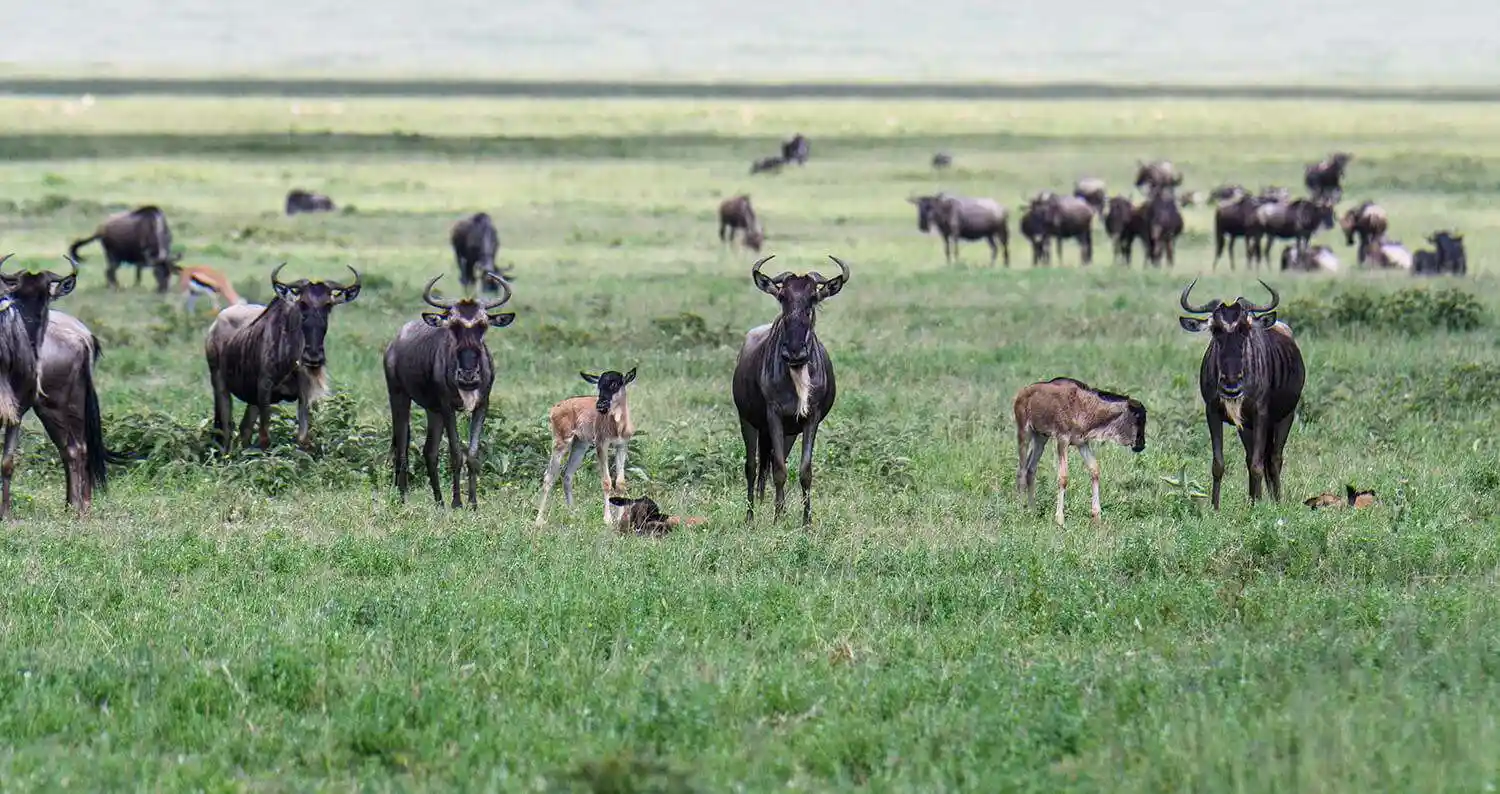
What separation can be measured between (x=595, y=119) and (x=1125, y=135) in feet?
75.6

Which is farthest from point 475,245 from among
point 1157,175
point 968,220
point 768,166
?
point 768,166

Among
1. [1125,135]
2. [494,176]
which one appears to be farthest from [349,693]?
[1125,135]

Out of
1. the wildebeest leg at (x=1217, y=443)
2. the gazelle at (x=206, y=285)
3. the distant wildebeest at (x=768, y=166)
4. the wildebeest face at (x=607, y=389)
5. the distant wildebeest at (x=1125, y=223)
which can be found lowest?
the distant wildebeest at (x=768, y=166)

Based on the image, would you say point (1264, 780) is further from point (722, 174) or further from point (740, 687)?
point (722, 174)

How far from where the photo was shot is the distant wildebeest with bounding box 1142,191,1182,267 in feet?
119

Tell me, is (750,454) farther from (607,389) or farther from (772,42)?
(772,42)

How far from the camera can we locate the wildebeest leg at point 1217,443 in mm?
13086

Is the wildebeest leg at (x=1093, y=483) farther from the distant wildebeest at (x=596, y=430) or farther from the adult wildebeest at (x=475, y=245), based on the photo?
the adult wildebeest at (x=475, y=245)

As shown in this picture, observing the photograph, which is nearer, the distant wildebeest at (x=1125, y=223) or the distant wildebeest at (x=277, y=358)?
the distant wildebeest at (x=277, y=358)

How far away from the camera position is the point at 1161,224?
119ft

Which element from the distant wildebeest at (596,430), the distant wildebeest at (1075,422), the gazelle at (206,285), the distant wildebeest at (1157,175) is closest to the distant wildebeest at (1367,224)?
the distant wildebeest at (1157,175)

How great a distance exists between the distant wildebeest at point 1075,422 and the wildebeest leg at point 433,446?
4.09 m

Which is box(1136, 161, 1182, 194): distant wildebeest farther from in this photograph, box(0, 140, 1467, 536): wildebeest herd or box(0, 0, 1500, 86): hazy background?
box(0, 0, 1500, 86): hazy background

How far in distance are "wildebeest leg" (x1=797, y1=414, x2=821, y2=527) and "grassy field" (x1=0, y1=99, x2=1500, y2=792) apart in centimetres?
19
